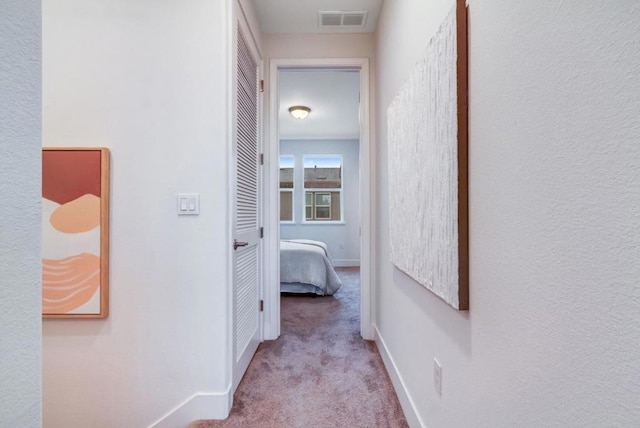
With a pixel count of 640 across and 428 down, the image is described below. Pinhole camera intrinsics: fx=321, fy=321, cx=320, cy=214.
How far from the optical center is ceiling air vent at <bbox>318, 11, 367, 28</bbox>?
2465 mm

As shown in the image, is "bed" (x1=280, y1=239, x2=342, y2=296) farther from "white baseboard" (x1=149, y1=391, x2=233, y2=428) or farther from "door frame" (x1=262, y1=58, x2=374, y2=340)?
"white baseboard" (x1=149, y1=391, x2=233, y2=428)

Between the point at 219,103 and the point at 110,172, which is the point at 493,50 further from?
the point at 110,172

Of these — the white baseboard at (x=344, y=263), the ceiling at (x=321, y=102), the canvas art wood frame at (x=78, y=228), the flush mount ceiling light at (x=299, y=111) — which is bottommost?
the white baseboard at (x=344, y=263)

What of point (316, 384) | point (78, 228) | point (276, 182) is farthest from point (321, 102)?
point (316, 384)

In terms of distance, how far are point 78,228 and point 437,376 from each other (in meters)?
1.85

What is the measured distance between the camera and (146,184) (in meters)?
1.71

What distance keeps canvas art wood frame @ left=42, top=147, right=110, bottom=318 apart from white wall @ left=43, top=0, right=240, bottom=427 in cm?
5

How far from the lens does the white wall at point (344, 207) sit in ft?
21.9

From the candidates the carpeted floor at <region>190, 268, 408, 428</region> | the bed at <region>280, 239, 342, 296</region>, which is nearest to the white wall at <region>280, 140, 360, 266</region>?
the bed at <region>280, 239, 342, 296</region>

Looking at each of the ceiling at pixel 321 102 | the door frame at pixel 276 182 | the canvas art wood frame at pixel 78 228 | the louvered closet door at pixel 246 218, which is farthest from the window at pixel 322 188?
the canvas art wood frame at pixel 78 228

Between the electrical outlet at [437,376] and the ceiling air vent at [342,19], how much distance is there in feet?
8.03

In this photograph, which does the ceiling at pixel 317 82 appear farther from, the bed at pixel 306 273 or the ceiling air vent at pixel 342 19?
the bed at pixel 306 273

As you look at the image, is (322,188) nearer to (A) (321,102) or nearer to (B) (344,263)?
(B) (344,263)

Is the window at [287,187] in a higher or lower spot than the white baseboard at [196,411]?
higher
